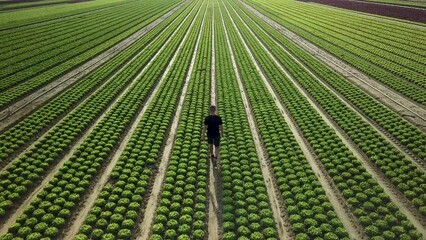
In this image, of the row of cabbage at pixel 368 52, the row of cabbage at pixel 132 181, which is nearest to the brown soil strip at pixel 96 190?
the row of cabbage at pixel 132 181

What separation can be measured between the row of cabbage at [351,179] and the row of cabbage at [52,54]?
23.2 meters

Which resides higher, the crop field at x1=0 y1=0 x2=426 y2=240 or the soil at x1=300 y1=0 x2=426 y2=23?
the soil at x1=300 y1=0 x2=426 y2=23

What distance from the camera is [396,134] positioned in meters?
19.8

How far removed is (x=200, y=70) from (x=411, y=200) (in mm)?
25368

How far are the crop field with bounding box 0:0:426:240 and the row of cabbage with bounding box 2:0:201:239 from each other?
0.25 feet

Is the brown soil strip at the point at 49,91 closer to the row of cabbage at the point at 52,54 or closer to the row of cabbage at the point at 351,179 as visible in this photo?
the row of cabbage at the point at 52,54

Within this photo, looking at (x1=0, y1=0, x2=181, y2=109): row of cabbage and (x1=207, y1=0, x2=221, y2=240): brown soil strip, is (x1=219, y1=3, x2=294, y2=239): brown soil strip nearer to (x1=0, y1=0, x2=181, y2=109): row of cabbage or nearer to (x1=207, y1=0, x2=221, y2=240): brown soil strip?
(x1=207, y1=0, x2=221, y2=240): brown soil strip

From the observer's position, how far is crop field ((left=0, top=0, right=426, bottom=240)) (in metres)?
12.7

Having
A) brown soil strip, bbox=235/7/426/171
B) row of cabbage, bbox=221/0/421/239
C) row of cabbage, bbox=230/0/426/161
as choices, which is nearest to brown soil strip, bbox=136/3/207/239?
row of cabbage, bbox=221/0/421/239

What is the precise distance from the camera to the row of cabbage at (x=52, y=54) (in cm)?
2998

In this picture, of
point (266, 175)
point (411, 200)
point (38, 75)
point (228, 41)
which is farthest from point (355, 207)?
point (228, 41)

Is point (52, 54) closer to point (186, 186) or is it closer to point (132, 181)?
point (132, 181)

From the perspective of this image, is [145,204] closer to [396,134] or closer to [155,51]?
[396,134]

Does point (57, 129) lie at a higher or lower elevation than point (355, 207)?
lower
